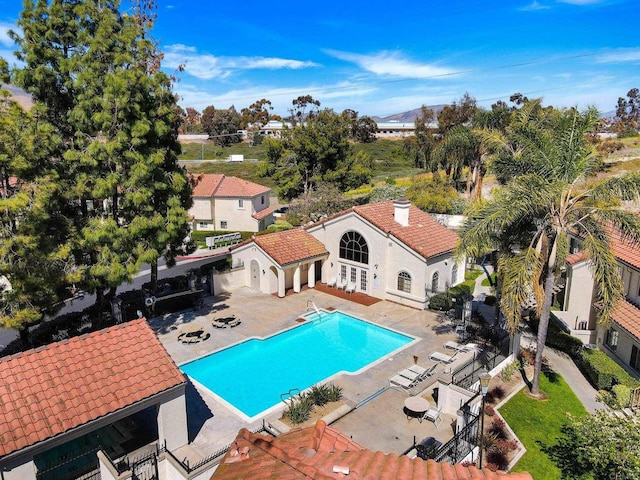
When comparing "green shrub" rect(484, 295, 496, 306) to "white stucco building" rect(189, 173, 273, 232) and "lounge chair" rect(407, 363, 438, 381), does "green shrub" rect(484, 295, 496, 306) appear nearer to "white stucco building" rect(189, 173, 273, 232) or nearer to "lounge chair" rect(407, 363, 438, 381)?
"lounge chair" rect(407, 363, 438, 381)

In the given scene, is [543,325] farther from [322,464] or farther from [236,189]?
[236,189]

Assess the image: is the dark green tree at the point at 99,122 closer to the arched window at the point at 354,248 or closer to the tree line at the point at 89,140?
the tree line at the point at 89,140

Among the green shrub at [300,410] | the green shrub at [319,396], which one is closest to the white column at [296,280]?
the green shrub at [319,396]

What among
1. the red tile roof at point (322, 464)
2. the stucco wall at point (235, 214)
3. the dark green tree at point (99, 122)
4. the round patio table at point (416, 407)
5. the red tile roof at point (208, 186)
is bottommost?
the round patio table at point (416, 407)

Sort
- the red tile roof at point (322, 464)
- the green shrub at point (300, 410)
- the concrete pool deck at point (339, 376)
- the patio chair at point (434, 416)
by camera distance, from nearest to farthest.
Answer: the red tile roof at point (322, 464) < the concrete pool deck at point (339, 376) < the patio chair at point (434, 416) < the green shrub at point (300, 410)

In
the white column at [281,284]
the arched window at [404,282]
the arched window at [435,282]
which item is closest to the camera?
the arched window at [435,282]

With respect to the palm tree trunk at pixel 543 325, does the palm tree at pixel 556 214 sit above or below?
above

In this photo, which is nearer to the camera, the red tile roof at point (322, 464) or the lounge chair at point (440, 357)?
the red tile roof at point (322, 464)

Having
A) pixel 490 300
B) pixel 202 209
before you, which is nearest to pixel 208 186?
pixel 202 209
